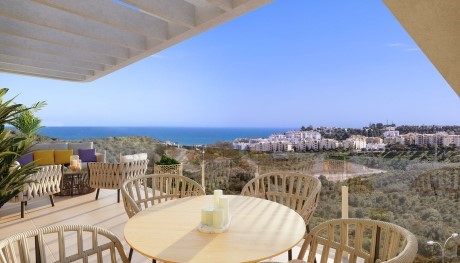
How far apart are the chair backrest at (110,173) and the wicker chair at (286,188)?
11.0 ft

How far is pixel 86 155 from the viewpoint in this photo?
25.1ft

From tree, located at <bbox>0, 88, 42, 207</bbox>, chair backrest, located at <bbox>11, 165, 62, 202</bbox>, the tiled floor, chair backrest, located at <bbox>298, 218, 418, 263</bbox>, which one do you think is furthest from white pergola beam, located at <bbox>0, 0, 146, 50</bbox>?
chair backrest, located at <bbox>298, 218, 418, 263</bbox>

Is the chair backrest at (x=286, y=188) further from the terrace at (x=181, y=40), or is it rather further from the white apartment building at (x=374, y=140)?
the white apartment building at (x=374, y=140)

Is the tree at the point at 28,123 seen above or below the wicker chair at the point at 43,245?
above

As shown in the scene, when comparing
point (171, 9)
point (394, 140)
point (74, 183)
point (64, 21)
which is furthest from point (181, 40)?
point (74, 183)

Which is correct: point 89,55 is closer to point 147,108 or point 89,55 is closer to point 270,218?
point 270,218

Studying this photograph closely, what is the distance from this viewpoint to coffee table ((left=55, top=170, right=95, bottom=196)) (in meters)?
5.94

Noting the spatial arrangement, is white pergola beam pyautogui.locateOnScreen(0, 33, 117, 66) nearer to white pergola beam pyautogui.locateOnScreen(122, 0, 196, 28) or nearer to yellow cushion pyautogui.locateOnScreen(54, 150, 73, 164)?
white pergola beam pyautogui.locateOnScreen(122, 0, 196, 28)

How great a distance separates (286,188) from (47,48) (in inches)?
196

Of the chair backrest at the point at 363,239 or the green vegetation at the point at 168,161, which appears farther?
the green vegetation at the point at 168,161

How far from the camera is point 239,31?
20.3 m

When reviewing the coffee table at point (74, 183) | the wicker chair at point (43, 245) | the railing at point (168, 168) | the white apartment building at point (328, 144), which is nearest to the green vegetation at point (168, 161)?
the railing at point (168, 168)

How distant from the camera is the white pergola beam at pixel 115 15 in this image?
3.24 m

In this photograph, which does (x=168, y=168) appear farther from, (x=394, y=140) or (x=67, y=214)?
(x=394, y=140)
